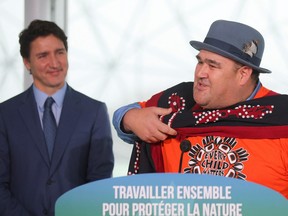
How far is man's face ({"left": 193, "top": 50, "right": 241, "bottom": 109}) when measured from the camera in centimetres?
173

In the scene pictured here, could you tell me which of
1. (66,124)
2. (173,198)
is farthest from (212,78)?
(66,124)

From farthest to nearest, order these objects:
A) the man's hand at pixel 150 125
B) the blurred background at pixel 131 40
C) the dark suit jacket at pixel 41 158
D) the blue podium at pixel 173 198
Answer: the blurred background at pixel 131 40, the dark suit jacket at pixel 41 158, the man's hand at pixel 150 125, the blue podium at pixel 173 198

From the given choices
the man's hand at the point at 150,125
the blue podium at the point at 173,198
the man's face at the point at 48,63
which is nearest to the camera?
the blue podium at the point at 173,198

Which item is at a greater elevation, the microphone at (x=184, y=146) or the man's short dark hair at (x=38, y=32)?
the man's short dark hair at (x=38, y=32)

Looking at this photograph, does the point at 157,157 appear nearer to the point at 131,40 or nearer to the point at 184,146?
the point at 184,146

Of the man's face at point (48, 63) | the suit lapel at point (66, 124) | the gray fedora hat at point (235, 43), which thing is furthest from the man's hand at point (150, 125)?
the man's face at point (48, 63)

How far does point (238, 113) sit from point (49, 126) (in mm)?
1020

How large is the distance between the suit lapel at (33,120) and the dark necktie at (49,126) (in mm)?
27

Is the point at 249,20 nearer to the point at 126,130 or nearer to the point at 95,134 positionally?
the point at 95,134

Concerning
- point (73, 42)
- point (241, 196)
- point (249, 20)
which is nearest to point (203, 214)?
point (241, 196)

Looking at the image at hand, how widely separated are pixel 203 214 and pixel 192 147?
64 centimetres

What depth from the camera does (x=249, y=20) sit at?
11.7ft

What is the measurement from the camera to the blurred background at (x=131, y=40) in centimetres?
357

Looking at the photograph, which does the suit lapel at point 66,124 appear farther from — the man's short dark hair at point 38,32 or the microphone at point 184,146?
the microphone at point 184,146
